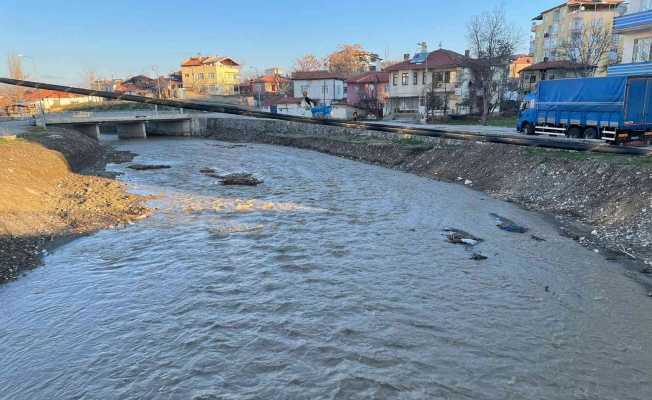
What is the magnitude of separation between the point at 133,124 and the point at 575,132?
57288 millimetres

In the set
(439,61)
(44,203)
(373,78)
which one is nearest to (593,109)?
(44,203)

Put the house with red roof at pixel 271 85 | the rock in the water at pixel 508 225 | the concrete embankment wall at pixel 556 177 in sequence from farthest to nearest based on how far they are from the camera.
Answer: the house with red roof at pixel 271 85
the rock in the water at pixel 508 225
the concrete embankment wall at pixel 556 177

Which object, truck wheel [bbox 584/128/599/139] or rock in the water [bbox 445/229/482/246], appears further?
truck wheel [bbox 584/128/599/139]

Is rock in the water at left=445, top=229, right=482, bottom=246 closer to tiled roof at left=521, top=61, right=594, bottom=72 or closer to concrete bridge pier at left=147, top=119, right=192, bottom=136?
tiled roof at left=521, top=61, right=594, bottom=72

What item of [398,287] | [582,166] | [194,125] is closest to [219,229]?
[398,287]

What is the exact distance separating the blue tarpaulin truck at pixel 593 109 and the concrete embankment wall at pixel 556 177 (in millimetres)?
5287

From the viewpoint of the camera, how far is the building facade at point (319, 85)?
269 ft

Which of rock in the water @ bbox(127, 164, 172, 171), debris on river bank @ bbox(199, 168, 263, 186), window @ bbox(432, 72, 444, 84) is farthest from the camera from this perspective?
window @ bbox(432, 72, 444, 84)

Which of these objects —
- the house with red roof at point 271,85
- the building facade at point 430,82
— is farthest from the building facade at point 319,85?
the house with red roof at point 271,85

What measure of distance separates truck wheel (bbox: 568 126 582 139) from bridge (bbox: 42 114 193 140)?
51447mm

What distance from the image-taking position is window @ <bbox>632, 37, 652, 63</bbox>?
33688 mm

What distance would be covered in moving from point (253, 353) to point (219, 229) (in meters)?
9.10

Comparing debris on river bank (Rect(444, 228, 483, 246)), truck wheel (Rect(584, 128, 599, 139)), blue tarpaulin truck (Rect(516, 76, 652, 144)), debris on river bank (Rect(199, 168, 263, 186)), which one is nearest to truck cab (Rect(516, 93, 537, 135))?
blue tarpaulin truck (Rect(516, 76, 652, 144))

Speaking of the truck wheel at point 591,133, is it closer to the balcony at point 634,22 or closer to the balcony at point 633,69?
the balcony at point 633,69
